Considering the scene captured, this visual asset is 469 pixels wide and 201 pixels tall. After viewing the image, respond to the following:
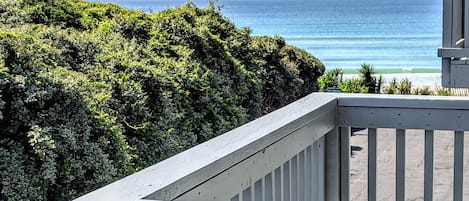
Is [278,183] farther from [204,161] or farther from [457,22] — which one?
[457,22]

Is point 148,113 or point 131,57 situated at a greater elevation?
point 131,57

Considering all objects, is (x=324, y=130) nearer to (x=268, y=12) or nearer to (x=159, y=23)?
(x=159, y=23)

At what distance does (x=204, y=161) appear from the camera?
1.38 meters

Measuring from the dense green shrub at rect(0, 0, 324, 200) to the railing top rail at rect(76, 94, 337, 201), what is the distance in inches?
104

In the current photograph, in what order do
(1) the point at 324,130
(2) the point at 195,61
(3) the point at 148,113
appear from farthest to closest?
(2) the point at 195,61, (3) the point at 148,113, (1) the point at 324,130

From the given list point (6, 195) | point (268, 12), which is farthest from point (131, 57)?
point (268, 12)

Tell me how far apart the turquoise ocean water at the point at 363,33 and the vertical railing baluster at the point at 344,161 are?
25.6ft

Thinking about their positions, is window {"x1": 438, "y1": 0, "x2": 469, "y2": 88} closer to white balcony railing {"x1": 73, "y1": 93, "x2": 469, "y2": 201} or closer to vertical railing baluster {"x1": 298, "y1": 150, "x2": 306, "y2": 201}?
white balcony railing {"x1": 73, "y1": 93, "x2": 469, "y2": 201}

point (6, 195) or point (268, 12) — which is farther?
point (268, 12)

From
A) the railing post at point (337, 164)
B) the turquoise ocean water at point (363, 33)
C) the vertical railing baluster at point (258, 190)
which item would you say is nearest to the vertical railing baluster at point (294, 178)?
the vertical railing baluster at point (258, 190)

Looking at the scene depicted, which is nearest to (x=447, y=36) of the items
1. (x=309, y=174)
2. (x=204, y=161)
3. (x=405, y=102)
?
(x=405, y=102)

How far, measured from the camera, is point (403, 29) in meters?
42.7

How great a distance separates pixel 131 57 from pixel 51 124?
1.95m

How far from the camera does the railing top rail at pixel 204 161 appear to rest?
1.17m
